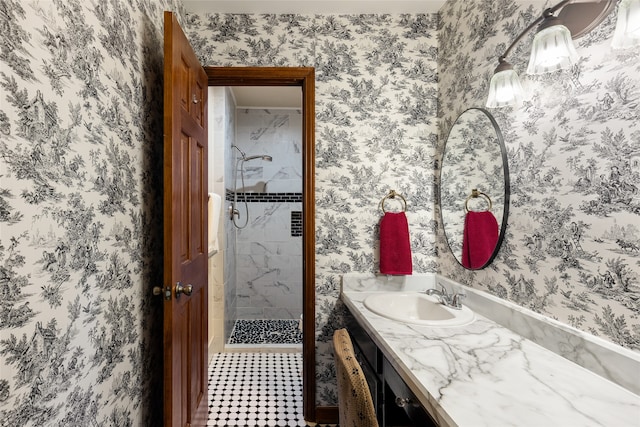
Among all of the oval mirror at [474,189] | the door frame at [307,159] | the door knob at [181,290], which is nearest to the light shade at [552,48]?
the oval mirror at [474,189]

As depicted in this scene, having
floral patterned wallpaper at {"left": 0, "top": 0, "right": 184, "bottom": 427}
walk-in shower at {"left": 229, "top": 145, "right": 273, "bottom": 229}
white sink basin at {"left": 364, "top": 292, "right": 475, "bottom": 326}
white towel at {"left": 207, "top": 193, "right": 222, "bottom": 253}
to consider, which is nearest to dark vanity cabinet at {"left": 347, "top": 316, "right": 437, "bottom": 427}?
white sink basin at {"left": 364, "top": 292, "right": 475, "bottom": 326}

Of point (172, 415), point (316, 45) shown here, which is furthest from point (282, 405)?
point (316, 45)

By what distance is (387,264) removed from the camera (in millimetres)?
1814

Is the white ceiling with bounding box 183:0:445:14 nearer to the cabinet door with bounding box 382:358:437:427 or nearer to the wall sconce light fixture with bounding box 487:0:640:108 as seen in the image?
the wall sconce light fixture with bounding box 487:0:640:108

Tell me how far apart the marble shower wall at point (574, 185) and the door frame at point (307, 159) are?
91cm

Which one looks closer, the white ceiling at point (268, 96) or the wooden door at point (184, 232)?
the wooden door at point (184, 232)

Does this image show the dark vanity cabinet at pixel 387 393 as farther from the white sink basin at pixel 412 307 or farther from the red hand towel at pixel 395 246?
the red hand towel at pixel 395 246

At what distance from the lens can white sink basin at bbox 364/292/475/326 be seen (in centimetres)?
144

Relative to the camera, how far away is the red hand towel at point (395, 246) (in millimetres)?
1801

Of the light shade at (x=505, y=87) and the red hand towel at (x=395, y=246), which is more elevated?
the light shade at (x=505, y=87)

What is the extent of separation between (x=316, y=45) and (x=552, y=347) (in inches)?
73.6

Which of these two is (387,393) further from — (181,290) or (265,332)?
(265,332)

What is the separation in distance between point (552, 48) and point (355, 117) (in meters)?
1.04

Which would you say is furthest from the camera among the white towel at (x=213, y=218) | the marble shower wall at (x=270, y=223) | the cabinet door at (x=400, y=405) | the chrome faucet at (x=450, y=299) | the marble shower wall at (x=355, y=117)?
the marble shower wall at (x=270, y=223)
